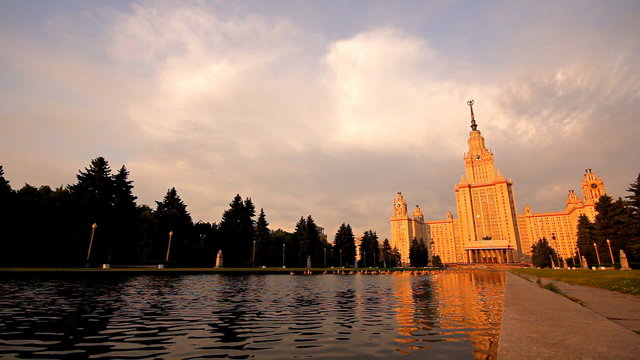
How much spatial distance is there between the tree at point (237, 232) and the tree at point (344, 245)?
40820mm

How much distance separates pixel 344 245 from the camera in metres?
122

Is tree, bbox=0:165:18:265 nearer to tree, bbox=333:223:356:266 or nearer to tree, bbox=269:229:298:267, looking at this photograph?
tree, bbox=269:229:298:267

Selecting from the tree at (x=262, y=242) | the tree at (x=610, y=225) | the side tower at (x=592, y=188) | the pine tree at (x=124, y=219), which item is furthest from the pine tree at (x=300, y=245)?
the side tower at (x=592, y=188)

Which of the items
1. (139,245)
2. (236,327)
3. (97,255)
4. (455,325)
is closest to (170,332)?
(236,327)

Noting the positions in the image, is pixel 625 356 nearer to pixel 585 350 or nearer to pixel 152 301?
pixel 585 350

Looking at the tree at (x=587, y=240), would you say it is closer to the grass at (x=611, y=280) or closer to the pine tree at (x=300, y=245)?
the grass at (x=611, y=280)

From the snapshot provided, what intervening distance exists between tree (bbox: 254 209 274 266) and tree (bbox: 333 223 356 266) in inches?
1221

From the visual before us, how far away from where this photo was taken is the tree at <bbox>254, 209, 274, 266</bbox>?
9206cm

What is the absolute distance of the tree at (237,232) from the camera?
84188mm

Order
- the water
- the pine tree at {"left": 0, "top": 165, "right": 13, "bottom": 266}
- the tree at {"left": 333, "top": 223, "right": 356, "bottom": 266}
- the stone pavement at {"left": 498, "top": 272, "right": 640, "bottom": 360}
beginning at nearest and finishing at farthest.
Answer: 1. the stone pavement at {"left": 498, "top": 272, "right": 640, "bottom": 360}
2. the water
3. the pine tree at {"left": 0, "top": 165, "right": 13, "bottom": 266}
4. the tree at {"left": 333, "top": 223, "right": 356, "bottom": 266}

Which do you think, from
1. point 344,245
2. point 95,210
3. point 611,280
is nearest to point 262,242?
point 344,245

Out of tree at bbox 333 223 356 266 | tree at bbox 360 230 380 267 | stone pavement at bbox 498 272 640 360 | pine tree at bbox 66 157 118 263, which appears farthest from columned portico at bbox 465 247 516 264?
stone pavement at bbox 498 272 640 360

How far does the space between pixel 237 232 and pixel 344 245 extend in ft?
157

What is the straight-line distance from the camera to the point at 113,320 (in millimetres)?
10539
